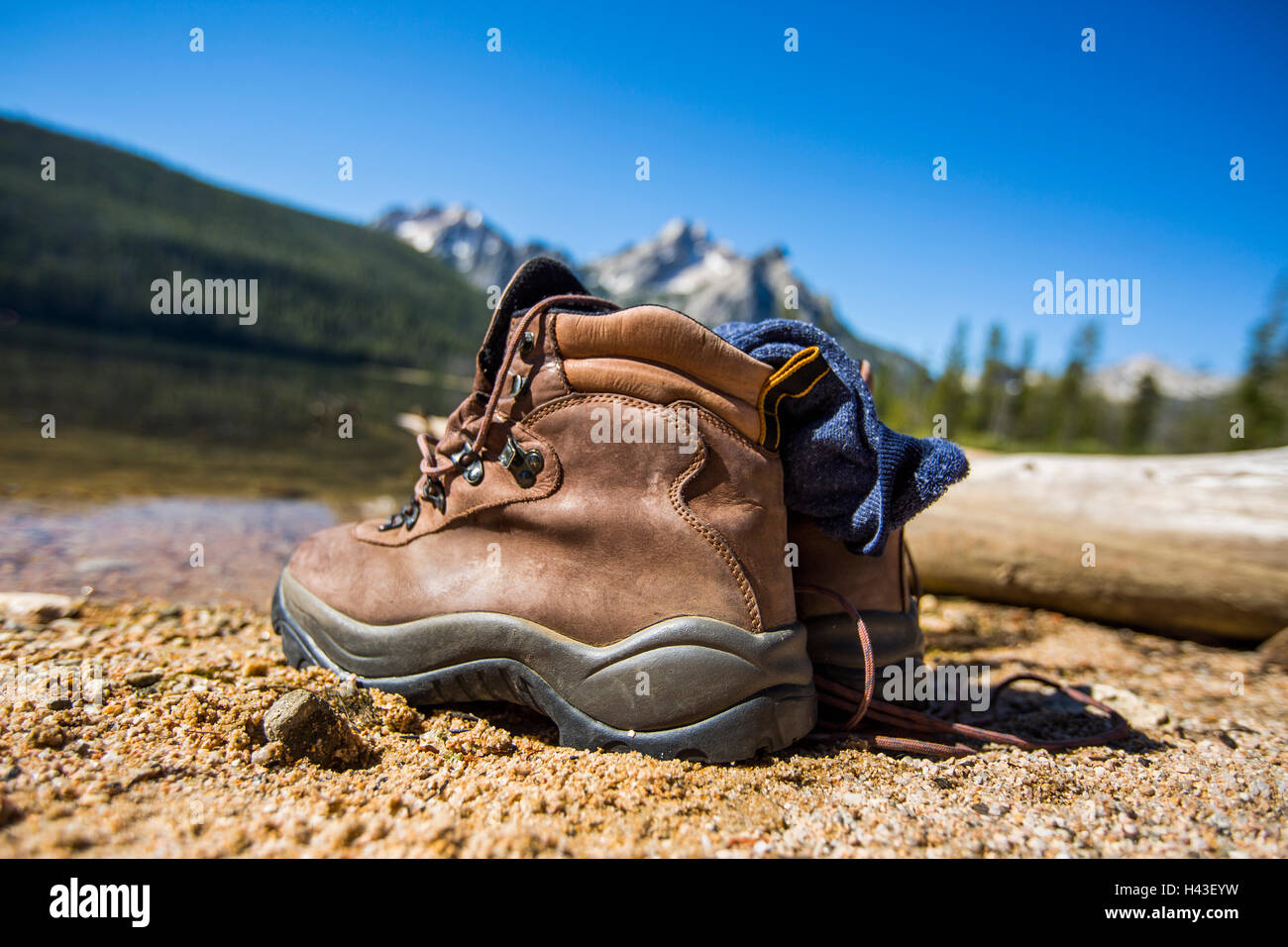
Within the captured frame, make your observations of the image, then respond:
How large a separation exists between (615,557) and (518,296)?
887 millimetres

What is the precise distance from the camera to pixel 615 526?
72.8 inches

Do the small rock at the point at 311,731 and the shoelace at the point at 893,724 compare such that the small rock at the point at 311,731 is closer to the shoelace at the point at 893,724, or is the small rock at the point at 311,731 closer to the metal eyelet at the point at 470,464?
the metal eyelet at the point at 470,464

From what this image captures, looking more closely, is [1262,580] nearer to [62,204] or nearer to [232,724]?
[232,724]

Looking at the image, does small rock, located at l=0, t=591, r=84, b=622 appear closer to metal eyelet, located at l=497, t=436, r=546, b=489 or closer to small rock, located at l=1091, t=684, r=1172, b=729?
metal eyelet, located at l=497, t=436, r=546, b=489

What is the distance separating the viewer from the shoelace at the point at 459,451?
1.96m

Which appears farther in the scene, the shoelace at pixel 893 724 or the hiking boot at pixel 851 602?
the hiking boot at pixel 851 602

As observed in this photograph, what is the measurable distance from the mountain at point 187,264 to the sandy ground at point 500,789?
100 m

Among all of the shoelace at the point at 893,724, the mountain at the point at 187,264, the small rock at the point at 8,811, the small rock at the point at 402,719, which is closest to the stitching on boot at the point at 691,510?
the shoelace at the point at 893,724

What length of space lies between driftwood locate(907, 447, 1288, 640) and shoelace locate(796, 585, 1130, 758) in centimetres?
249

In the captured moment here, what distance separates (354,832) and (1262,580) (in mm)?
4969

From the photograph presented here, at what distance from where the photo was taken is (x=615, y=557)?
6.06ft

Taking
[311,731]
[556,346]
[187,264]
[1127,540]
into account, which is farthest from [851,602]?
[187,264]

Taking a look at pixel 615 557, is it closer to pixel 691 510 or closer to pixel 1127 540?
pixel 691 510
